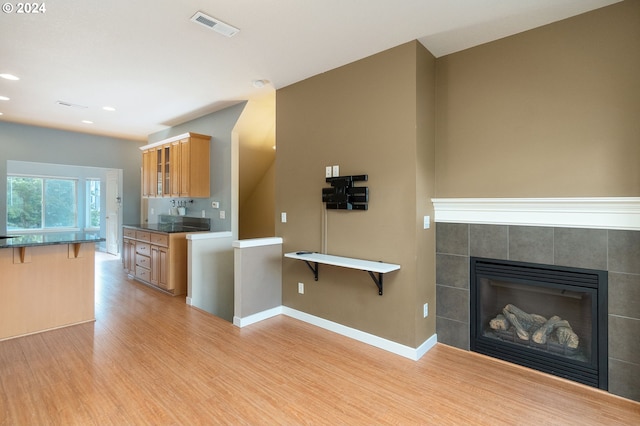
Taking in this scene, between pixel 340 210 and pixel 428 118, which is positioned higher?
pixel 428 118

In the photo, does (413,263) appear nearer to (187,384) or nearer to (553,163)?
(553,163)

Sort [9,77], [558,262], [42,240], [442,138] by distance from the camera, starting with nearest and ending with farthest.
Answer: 1. [558,262]
2. [442,138]
3. [42,240]
4. [9,77]

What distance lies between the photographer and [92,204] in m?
8.79

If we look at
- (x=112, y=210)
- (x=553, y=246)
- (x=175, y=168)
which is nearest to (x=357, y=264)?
(x=553, y=246)

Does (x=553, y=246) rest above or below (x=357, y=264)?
above

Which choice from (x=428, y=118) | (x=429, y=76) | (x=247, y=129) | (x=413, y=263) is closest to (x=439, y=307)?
(x=413, y=263)

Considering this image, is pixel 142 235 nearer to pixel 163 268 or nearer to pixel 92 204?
pixel 163 268

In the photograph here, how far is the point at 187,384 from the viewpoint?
2.35 meters

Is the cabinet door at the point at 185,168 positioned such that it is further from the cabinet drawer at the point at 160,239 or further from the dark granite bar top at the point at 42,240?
the dark granite bar top at the point at 42,240

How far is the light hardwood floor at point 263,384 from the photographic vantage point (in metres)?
2.01

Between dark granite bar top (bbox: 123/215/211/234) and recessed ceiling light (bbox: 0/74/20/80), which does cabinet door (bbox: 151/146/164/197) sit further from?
recessed ceiling light (bbox: 0/74/20/80)

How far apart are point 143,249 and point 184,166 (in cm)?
149

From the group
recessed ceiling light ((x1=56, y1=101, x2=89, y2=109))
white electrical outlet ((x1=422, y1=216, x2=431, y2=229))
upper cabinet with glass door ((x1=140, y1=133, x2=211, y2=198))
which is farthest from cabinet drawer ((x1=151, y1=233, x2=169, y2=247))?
white electrical outlet ((x1=422, y1=216, x2=431, y2=229))

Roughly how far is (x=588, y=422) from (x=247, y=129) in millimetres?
4613
